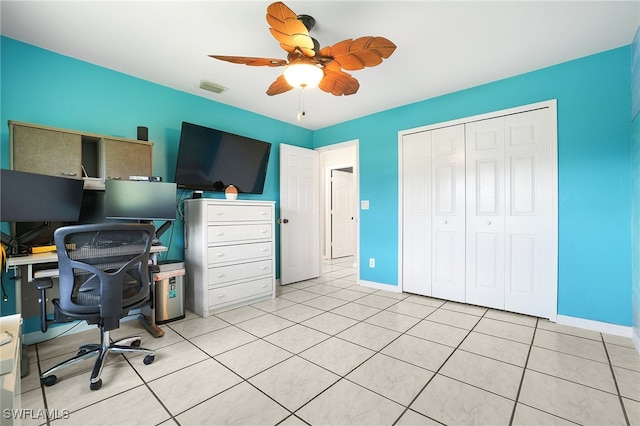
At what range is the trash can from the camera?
9.18 feet

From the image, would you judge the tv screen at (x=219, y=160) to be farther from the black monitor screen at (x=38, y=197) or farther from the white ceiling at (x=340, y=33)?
the black monitor screen at (x=38, y=197)

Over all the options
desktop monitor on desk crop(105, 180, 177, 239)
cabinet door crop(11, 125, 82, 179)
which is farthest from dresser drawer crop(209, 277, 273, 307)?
cabinet door crop(11, 125, 82, 179)

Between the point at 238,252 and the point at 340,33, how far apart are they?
7.98 feet

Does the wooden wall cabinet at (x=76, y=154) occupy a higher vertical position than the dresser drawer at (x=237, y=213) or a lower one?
higher

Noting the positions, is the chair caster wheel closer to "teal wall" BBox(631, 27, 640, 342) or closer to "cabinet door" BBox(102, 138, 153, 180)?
"cabinet door" BBox(102, 138, 153, 180)

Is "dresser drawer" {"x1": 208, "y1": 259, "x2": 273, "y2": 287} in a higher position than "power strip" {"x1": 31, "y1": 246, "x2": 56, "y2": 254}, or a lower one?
lower

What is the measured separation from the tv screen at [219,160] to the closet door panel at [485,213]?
267 centimetres

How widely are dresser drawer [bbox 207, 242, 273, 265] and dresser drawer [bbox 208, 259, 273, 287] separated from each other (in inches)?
3.0

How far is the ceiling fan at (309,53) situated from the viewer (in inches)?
67.5

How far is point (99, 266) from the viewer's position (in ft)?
6.10

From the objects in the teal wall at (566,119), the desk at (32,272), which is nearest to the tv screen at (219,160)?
the teal wall at (566,119)

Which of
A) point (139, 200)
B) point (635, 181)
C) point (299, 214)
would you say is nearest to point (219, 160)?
point (139, 200)

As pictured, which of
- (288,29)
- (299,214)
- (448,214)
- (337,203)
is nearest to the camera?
(288,29)

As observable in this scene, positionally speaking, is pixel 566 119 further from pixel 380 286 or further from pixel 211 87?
pixel 211 87
